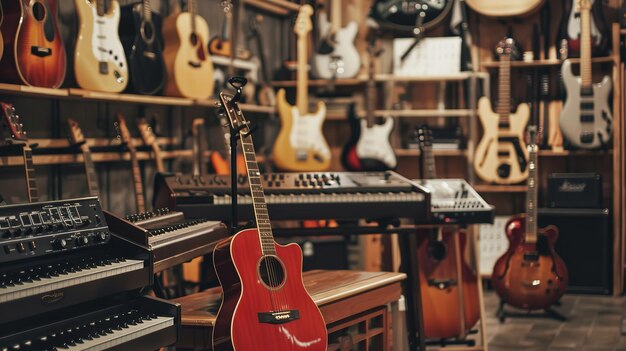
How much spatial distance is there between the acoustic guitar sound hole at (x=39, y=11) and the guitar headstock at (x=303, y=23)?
2845 millimetres

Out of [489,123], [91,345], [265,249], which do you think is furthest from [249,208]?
[489,123]

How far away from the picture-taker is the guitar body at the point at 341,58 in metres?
7.02

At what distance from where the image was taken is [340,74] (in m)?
7.05

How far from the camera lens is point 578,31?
6664 millimetres

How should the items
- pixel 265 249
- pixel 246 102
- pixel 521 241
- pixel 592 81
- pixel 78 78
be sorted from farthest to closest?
1. pixel 592 81
2. pixel 246 102
3. pixel 521 241
4. pixel 78 78
5. pixel 265 249

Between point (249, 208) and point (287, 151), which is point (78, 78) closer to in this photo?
point (249, 208)

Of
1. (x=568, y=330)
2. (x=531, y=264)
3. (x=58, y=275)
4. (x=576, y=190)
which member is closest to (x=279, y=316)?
(x=58, y=275)

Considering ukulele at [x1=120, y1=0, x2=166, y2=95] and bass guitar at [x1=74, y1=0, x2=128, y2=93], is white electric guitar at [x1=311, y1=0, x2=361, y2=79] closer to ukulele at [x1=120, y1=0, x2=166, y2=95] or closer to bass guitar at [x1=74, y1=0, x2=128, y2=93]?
ukulele at [x1=120, y1=0, x2=166, y2=95]

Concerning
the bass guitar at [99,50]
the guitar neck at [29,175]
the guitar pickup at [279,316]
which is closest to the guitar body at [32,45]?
the bass guitar at [99,50]

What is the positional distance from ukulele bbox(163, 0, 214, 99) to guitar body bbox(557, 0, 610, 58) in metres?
2.84

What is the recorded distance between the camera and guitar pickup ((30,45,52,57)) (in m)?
4.10

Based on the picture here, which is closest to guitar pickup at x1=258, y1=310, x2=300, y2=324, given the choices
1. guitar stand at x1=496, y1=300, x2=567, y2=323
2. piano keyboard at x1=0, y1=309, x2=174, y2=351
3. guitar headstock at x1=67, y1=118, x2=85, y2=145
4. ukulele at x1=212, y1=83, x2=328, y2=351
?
ukulele at x1=212, y1=83, x2=328, y2=351

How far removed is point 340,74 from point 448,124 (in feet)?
3.36

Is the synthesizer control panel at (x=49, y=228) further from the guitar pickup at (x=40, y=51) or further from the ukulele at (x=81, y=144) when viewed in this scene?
the ukulele at (x=81, y=144)
